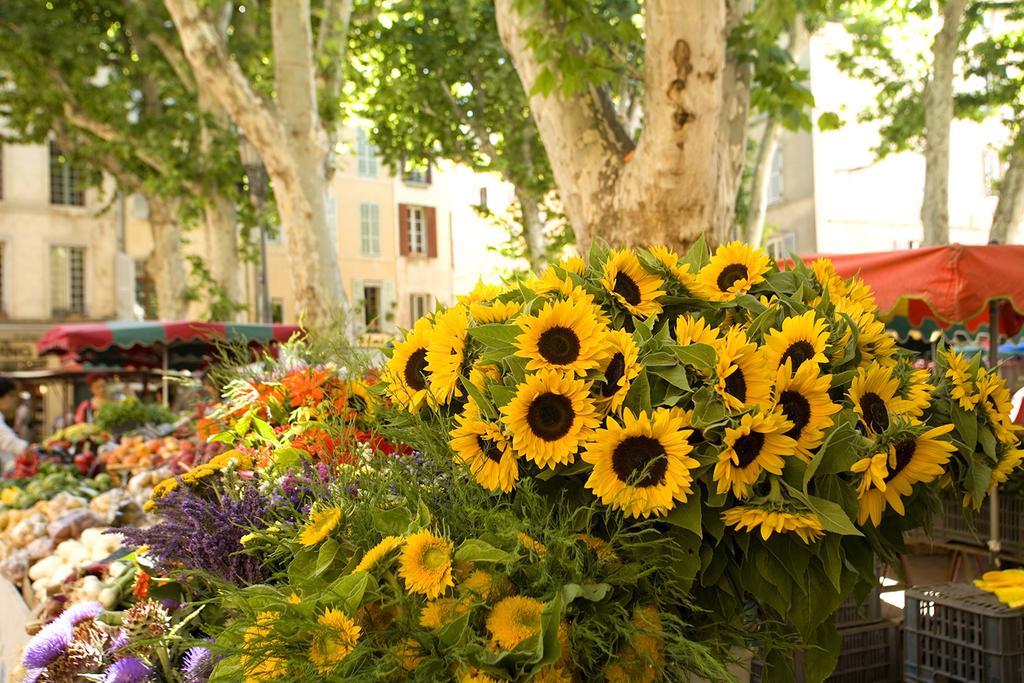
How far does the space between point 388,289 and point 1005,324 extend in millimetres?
28766

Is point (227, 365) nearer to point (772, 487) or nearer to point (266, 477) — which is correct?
point (266, 477)

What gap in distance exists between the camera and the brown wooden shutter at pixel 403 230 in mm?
36344

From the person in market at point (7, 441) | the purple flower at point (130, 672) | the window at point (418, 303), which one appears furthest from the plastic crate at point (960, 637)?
the window at point (418, 303)

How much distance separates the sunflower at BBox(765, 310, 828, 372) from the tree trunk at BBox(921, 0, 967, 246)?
1220cm

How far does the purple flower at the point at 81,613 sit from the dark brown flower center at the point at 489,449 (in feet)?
4.24

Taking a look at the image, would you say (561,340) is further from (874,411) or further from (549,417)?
(874,411)

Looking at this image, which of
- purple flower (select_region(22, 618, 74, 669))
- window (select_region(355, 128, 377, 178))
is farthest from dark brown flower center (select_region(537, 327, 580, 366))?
window (select_region(355, 128, 377, 178))

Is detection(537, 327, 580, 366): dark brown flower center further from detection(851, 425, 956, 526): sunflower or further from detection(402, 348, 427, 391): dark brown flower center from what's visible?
detection(851, 425, 956, 526): sunflower

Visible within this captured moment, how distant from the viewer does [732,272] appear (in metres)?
2.14

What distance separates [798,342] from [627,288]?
0.36 meters

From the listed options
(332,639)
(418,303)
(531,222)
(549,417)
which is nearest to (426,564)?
(332,639)

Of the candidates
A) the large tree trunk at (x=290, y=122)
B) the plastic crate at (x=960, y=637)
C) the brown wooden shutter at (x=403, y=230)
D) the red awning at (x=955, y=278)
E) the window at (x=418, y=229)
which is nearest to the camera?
the plastic crate at (x=960, y=637)

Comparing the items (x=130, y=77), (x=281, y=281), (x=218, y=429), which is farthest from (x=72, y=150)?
(x=218, y=429)

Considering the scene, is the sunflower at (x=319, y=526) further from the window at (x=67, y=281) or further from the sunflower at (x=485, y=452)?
the window at (x=67, y=281)
